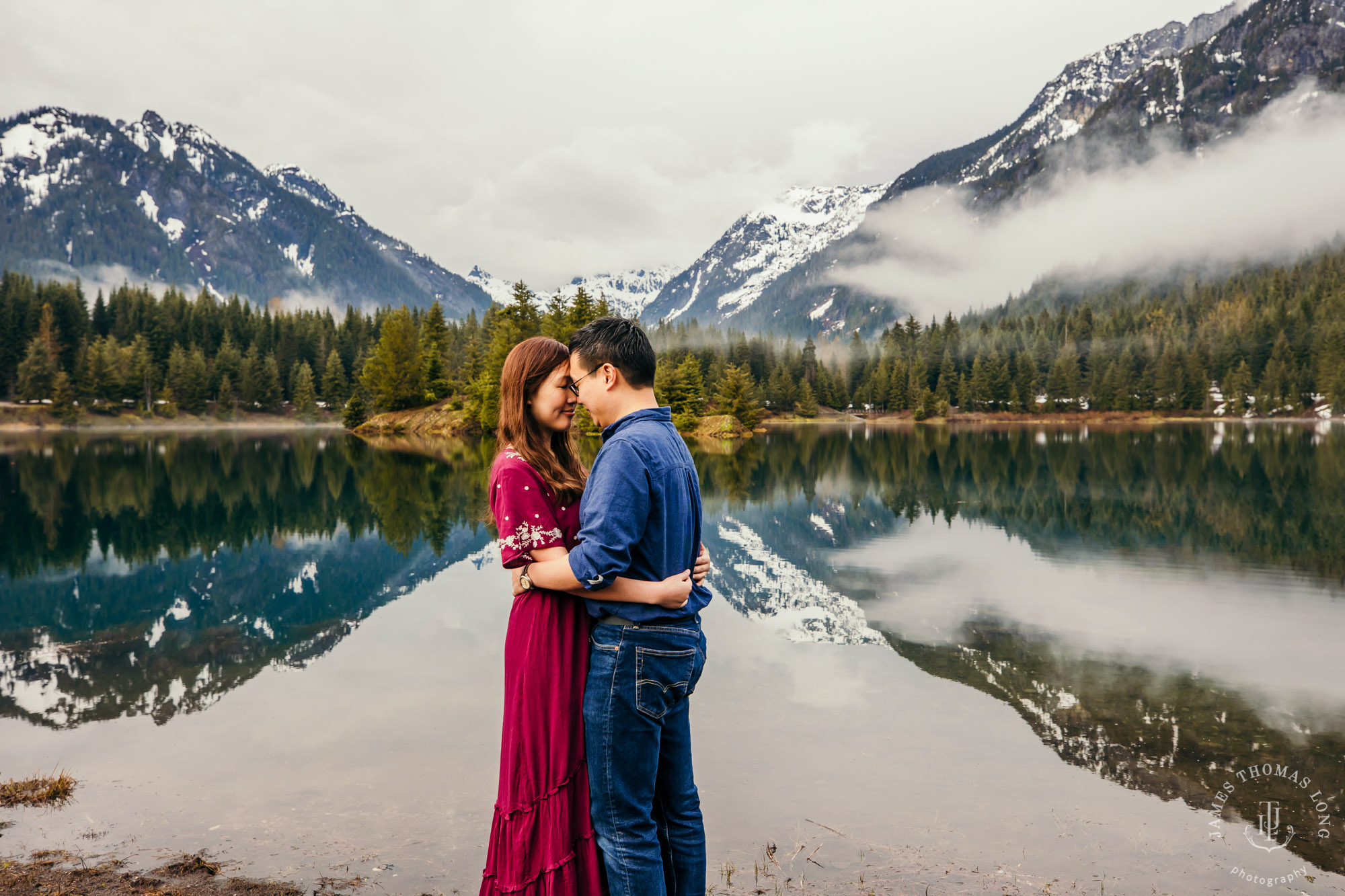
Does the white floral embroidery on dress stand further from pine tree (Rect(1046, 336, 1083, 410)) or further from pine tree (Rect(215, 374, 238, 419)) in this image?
pine tree (Rect(1046, 336, 1083, 410))

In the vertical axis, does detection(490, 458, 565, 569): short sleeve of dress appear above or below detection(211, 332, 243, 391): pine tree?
below

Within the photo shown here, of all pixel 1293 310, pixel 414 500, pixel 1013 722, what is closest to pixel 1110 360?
pixel 1293 310

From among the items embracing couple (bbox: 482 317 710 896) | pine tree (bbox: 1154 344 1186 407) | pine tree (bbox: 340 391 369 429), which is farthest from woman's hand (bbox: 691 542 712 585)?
pine tree (bbox: 1154 344 1186 407)

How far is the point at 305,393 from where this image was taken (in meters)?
110

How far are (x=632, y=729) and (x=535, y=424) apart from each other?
4.74ft

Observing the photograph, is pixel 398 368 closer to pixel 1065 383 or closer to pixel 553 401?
pixel 553 401

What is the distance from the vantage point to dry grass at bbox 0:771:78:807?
5902 mm

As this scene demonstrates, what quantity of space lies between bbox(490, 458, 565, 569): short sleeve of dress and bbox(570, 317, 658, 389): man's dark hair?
1.98 ft

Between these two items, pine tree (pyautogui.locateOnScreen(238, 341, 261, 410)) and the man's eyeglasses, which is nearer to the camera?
the man's eyeglasses

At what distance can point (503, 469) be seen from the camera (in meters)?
3.33

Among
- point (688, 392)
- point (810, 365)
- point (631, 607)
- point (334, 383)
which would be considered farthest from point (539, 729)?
point (810, 365)

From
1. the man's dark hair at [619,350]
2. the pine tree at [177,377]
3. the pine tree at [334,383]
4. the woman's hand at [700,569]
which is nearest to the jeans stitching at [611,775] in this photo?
the woman's hand at [700,569]

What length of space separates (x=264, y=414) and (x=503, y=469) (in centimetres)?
12307

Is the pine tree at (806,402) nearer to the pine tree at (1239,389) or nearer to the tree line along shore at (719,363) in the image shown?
the tree line along shore at (719,363)
